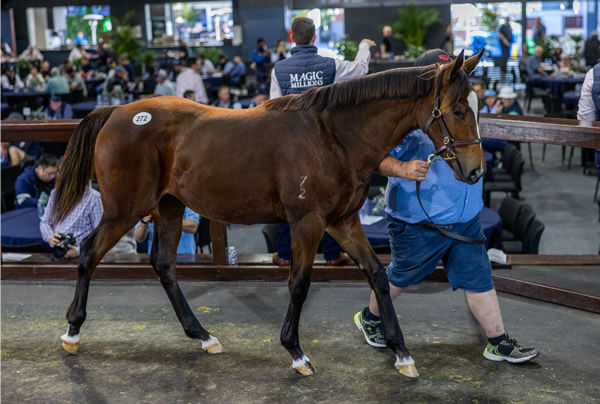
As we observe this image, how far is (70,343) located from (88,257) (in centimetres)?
45

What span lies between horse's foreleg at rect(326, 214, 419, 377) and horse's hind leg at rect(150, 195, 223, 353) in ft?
3.02

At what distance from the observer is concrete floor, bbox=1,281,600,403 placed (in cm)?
337

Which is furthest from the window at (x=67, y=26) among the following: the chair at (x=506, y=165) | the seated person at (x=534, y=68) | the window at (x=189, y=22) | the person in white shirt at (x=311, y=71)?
the person in white shirt at (x=311, y=71)

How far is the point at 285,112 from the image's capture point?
139 inches

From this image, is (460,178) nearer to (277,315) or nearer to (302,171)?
(302,171)

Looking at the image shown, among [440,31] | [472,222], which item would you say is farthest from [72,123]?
[440,31]

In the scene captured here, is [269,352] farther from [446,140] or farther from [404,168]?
[446,140]

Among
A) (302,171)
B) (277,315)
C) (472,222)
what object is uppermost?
(302,171)

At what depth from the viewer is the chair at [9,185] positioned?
7.79 meters

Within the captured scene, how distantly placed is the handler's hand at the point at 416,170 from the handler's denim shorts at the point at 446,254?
0.40m

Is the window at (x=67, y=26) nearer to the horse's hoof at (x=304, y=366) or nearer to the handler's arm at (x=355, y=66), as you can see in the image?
the handler's arm at (x=355, y=66)

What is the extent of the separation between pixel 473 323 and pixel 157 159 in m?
1.91

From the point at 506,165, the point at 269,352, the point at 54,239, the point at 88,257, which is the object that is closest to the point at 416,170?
the point at 269,352

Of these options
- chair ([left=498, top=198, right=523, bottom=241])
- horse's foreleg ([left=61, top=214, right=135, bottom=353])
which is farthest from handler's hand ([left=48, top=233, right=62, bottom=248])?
chair ([left=498, top=198, right=523, bottom=241])
